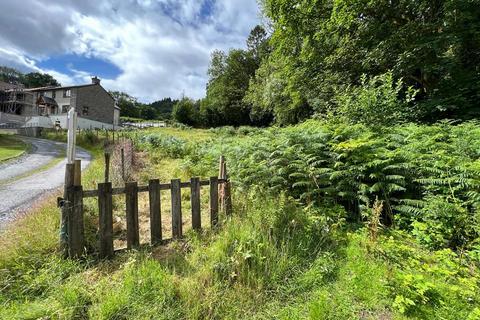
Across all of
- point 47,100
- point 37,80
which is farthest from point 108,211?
point 37,80

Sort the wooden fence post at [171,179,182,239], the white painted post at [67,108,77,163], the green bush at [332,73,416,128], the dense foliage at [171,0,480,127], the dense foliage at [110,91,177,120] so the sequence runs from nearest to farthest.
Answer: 1. the white painted post at [67,108,77,163]
2. the wooden fence post at [171,179,182,239]
3. the green bush at [332,73,416,128]
4. the dense foliage at [171,0,480,127]
5. the dense foliage at [110,91,177,120]

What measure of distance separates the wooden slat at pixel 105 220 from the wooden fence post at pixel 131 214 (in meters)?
0.26

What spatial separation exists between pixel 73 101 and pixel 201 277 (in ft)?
Answer: 166

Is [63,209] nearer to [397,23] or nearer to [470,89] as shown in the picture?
[470,89]

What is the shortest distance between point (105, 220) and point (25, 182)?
26.9 feet

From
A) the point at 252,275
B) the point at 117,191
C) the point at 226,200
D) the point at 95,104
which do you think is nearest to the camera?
the point at 252,275

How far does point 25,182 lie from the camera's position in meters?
9.58

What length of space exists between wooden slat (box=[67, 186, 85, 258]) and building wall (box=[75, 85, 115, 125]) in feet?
156

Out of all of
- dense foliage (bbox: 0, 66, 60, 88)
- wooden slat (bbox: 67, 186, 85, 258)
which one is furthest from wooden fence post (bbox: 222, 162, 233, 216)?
dense foliage (bbox: 0, 66, 60, 88)

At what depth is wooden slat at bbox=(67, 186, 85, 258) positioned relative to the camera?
3.72 m

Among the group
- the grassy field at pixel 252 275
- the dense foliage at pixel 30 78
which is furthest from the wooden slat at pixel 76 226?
the dense foliage at pixel 30 78

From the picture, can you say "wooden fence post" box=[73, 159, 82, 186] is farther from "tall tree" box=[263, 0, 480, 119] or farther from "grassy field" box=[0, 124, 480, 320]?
"tall tree" box=[263, 0, 480, 119]

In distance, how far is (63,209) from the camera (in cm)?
371

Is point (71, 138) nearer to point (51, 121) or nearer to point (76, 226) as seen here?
point (76, 226)
